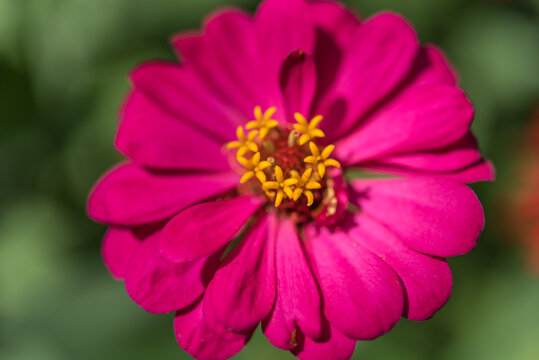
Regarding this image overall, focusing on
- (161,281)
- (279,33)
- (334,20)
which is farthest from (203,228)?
(334,20)

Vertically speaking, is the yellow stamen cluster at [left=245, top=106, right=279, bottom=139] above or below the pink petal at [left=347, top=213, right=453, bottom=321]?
above

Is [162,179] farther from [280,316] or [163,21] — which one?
[163,21]

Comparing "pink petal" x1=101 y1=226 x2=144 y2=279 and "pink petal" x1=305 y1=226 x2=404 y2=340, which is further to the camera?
"pink petal" x1=101 y1=226 x2=144 y2=279

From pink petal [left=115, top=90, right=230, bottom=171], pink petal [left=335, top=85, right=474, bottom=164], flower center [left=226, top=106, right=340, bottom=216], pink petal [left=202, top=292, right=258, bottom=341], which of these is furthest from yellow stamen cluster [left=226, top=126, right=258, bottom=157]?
pink petal [left=202, top=292, right=258, bottom=341]

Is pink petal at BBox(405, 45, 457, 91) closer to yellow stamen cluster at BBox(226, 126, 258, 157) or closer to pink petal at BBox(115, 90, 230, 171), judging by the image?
yellow stamen cluster at BBox(226, 126, 258, 157)

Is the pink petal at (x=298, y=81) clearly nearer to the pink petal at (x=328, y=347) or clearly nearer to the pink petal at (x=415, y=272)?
the pink petal at (x=415, y=272)

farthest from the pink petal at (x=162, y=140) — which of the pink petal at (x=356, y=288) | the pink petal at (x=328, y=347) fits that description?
the pink petal at (x=328, y=347)

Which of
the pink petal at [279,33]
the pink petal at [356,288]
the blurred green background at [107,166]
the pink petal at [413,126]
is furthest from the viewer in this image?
the blurred green background at [107,166]

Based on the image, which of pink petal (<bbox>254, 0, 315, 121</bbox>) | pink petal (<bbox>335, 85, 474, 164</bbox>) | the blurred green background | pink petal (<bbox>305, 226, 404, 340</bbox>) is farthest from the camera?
the blurred green background
